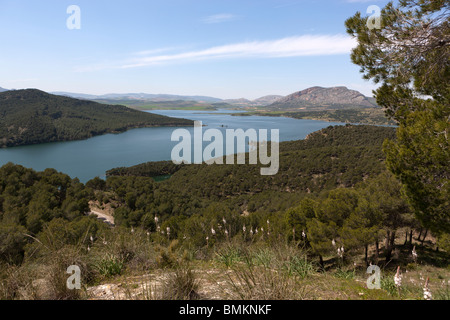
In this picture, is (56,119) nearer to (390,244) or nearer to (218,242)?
(218,242)

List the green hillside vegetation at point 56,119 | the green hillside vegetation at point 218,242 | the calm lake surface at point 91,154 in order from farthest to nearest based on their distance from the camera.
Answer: the green hillside vegetation at point 56,119
the calm lake surface at point 91,154
the green hillside vegetation at point 218,242

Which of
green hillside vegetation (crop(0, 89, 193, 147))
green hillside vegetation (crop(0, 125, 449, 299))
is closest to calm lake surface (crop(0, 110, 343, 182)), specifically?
green hillside vegetation (crop(0, 89, 193, 147))

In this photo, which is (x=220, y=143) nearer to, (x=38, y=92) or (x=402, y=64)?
(x=402, y=64)

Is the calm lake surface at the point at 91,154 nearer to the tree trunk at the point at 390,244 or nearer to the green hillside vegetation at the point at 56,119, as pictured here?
the green hillside vegetation at the point at 56,119

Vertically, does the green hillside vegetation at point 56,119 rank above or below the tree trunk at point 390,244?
above

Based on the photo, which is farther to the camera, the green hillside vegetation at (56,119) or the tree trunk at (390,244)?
the green hillside vegetation at (56,119)

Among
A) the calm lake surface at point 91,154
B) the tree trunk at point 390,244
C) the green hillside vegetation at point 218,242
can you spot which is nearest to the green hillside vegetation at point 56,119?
the calm lake surface at point 91,154
